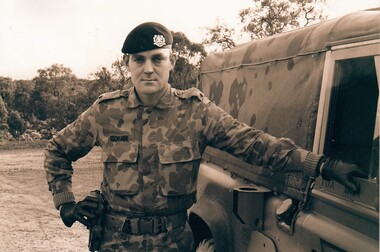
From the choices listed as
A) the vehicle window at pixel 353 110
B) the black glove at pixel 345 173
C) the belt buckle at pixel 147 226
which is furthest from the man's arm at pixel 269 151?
the belt buckle at pixel 147 226

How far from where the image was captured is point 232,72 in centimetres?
391

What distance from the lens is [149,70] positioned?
9.18ft

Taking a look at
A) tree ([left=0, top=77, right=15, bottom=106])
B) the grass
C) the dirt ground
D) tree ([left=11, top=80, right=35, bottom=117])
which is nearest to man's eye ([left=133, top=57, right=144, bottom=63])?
the dirt ground

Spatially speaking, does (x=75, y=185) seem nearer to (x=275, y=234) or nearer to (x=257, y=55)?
(x=257, y=55)

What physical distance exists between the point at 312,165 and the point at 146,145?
1033 millimetres

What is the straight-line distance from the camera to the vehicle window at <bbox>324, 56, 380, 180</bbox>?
235cm

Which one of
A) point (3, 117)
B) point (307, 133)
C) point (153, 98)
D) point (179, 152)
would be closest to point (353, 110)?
point (307, 133)

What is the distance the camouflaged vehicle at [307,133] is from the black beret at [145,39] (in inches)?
30.5

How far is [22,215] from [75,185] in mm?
2436

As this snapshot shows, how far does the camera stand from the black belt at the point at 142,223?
2.80 meters

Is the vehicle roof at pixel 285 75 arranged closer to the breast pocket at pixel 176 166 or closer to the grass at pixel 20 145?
the breast pocket at pixel 176 166

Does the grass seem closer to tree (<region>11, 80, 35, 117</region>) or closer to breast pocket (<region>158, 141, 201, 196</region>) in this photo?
tree (<region>11, 80, 35, 117</region>)

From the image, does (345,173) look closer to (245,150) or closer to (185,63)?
(245,150)

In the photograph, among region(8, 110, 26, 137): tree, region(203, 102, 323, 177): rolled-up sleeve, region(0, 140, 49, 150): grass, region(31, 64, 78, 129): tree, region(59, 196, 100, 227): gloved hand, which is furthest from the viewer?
region(31, 64, 78, 129): tree
